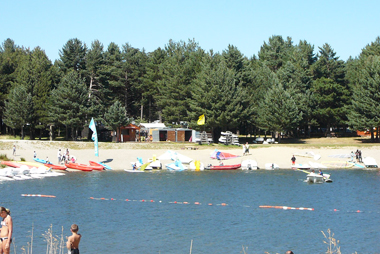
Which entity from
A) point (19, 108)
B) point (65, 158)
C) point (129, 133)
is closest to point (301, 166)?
point (65, 158)

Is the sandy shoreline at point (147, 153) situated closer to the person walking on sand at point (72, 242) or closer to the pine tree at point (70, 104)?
the pine tree at point (70, 104)

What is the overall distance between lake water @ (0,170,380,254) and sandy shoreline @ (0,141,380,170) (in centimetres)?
843

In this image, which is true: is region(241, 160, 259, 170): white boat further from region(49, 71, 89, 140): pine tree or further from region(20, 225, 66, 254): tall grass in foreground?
region(20, 225, 66, 254): tall grass in foreground

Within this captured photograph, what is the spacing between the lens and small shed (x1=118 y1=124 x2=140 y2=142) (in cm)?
7821

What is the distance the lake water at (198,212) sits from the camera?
2409 centimetres

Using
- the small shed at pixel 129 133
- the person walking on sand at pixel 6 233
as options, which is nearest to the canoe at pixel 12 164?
the small shed at pixel 129 133

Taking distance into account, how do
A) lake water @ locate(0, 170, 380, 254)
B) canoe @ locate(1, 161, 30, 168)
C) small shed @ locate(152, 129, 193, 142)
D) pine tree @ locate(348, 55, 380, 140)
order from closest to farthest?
lake water @ locate(0, 170, 380, 254) < canoe @ locate(1, 161, 30, 168) < pine tree @ locate(348, 55, 380, 140) < small shed @ locate(152, 129, 193, 142)

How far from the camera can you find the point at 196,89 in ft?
247

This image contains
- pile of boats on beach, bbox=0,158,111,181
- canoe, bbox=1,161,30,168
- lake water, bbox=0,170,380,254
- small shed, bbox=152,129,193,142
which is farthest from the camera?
small shed, bbox=152,129,193,142

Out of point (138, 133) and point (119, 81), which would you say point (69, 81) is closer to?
point (138, 133)

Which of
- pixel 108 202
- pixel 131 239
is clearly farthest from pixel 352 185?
pixel 131 239

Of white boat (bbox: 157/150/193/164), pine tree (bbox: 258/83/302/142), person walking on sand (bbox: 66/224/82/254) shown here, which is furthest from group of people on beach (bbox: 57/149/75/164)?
person walking on sand (bbox: 66/224/82/254)

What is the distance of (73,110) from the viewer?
73000 millimetres

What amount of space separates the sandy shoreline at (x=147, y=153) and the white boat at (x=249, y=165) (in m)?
2.55
